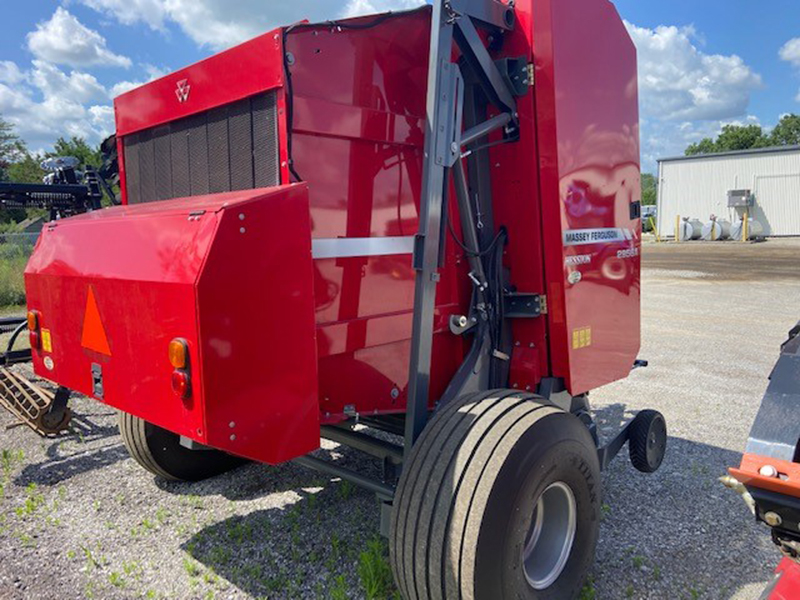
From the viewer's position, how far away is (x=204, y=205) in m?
2.18

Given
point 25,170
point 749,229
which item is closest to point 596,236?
point 749,229

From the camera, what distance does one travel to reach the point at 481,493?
2158 millimetres

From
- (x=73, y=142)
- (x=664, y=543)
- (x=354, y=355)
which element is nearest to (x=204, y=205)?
(x=354, y=355)

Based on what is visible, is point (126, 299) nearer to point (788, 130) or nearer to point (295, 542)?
point (295, 542)

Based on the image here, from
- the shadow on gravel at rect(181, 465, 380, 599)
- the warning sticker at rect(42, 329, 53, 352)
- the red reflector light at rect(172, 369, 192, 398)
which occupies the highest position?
the warning sticker at rect(42, 329, 53, 352)

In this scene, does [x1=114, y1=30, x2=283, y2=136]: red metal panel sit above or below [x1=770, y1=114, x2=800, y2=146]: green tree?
below

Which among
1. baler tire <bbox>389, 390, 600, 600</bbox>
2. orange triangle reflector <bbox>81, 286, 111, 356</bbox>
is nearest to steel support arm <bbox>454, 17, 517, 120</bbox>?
baler tire <bbox>389, 390, 600, 600</bbox>

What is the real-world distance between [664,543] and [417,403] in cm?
163

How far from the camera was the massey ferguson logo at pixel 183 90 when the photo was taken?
110 inches

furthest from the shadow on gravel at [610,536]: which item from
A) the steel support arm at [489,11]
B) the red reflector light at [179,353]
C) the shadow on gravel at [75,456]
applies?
the steel support arm at [489,11]

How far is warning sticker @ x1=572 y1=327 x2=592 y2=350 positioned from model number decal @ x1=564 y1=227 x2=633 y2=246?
446 mm

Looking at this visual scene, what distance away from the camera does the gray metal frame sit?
252 centimetres

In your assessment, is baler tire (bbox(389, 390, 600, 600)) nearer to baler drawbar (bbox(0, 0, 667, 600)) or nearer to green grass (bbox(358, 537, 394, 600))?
baler drawbar (bbox(0, 0, 667, 600))

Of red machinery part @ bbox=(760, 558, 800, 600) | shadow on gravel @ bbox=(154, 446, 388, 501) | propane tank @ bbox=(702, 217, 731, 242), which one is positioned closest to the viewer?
red machinery part @ bbox=(760, 558, 800, 600)
